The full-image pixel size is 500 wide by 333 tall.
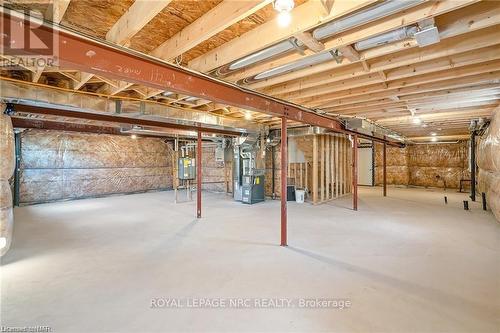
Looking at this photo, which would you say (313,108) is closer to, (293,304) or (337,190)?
(293,304)

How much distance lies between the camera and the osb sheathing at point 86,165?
6770mm

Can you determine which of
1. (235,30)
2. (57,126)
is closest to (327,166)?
(235,30)

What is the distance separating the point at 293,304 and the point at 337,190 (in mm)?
6307

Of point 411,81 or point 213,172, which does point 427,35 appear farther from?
point 213,172

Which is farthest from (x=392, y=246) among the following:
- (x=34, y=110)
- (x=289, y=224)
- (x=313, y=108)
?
(x=34, y=110)

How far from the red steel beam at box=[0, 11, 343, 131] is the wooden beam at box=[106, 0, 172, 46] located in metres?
0.12

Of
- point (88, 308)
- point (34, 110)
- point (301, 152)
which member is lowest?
point (88, 308)

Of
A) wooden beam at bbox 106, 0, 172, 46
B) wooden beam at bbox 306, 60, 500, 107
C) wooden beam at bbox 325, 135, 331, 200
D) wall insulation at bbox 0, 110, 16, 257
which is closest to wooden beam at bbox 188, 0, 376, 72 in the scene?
wooden beam at bbox 106, 0, 172, 46

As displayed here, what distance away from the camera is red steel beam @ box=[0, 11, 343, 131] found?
1535mm

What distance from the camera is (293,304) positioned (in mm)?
2010

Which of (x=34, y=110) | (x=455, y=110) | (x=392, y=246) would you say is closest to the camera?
(x=392, y=246)

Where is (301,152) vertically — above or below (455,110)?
below

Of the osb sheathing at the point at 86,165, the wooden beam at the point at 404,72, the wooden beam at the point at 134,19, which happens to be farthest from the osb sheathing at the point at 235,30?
the osb sheathing at the point at 86,165

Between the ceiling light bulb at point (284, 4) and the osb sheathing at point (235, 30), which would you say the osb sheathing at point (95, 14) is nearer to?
the osb sheathing at point (235, 30)
